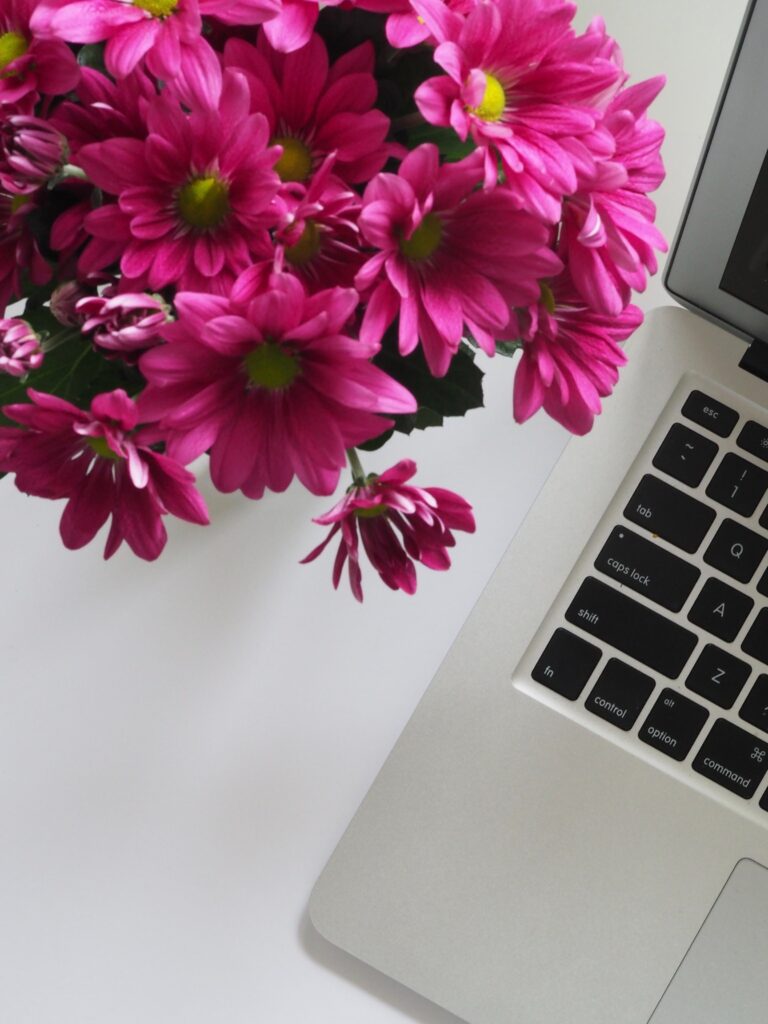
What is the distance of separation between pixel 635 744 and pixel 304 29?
388mm

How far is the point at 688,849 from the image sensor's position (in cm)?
53

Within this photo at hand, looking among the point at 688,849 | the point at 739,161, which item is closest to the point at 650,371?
the point at 739,161

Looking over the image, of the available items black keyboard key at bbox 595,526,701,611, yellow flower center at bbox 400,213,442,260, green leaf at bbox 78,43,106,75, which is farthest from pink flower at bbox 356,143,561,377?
black keyboard key at bbox 595,526,701,611

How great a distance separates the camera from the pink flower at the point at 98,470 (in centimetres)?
26

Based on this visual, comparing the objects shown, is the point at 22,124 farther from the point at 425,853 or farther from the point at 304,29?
the point at 425,853

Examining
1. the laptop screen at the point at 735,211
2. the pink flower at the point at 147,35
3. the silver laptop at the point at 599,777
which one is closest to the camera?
the pink flower at the point at 147,35

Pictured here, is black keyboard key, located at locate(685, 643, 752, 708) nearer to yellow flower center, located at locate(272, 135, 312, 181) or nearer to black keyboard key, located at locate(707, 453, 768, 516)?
black keyboard key, located at locate(707, 453, 768, 516)

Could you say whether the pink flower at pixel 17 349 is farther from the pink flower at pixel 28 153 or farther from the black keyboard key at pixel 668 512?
the black keyboard key at pixel 668 512

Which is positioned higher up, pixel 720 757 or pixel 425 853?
pixel 720 757

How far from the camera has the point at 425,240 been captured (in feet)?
0.92

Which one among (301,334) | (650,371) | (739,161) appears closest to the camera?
(301,334)

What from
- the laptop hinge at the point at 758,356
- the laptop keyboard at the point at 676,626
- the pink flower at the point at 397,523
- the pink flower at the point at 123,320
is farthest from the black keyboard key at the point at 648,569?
the pink flower at the point at 123,320

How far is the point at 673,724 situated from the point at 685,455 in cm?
14

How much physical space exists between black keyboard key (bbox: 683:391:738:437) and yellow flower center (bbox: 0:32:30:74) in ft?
1.22
